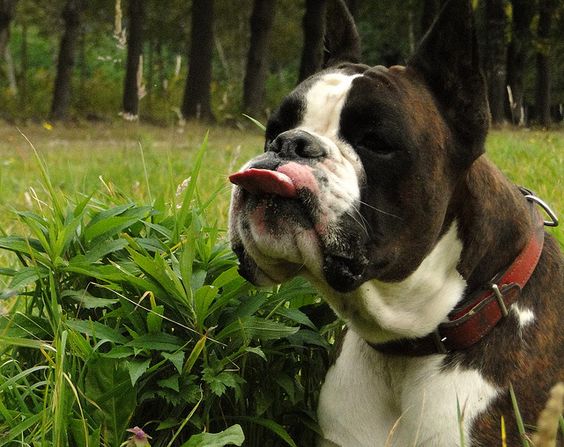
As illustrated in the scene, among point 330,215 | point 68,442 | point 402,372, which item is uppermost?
point 330,215

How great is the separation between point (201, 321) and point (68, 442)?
1.60 ft

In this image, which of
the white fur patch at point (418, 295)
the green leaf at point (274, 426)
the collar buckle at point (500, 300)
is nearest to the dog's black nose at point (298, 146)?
the white fur patch at point (418, 295)

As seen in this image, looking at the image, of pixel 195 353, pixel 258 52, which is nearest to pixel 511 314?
pixel 195 353

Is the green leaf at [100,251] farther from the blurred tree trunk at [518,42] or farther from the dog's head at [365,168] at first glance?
the blurred tree trunk at [518,42]

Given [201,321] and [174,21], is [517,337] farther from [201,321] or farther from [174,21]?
[174,21]

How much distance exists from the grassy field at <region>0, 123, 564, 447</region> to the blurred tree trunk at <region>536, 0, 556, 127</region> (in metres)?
18.9

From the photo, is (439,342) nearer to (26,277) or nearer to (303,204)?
(303,204)

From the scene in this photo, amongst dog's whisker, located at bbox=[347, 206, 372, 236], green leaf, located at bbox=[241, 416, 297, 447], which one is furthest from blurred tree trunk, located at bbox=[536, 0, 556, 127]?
dog's whisker, located at bbox=[347, 206, 372, 236]

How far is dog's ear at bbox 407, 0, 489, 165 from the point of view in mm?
2564

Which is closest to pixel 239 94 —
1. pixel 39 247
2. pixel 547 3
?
pixel 547 3

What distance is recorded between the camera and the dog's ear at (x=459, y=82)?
2.56 metres

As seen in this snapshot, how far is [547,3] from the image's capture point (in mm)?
23047

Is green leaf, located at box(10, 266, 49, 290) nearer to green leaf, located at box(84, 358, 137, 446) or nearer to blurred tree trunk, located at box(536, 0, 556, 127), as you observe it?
green leaf, located at box(84, 358, 137, 446)

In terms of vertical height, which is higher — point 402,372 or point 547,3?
point 402,372
